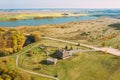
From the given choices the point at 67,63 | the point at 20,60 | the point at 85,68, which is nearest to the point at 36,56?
the point at 20,60

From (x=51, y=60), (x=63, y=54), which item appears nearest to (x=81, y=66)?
(x=63, y=54)

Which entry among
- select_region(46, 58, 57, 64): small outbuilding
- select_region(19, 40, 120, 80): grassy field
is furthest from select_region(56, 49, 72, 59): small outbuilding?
select_region(46, 58, 57, 64): small outbuilding

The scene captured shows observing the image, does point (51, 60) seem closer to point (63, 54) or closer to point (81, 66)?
point (63, 54)

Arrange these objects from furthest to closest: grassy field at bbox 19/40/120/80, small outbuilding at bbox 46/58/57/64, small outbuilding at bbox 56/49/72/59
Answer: small outbuilding at bbox 56/49/72/59 → small outbuilding at bbox 46/58/57/64 → grassy field at bbox 19/40/120/80

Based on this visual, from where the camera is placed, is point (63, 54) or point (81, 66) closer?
point (81, 66)

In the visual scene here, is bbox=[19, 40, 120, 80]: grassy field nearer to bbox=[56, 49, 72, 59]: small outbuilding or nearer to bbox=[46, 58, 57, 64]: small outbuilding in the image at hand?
bbox=[46, 58, 57, 64]: small outbuilding

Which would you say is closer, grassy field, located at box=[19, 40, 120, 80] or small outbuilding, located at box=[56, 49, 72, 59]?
grassy field, located at box=[19, 40, 120, 80]

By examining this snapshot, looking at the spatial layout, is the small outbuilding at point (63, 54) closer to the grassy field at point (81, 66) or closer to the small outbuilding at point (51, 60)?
the grassy field at point (81, 66)

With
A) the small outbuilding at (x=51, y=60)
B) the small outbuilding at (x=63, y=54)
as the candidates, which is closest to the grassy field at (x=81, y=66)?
the small outbuilding at (x=51, y=60)

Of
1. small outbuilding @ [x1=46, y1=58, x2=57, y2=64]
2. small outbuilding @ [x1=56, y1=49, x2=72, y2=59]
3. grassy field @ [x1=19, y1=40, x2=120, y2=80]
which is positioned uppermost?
small outbuilding @ [x1=56, y1=49, x2=72, y2=59]
